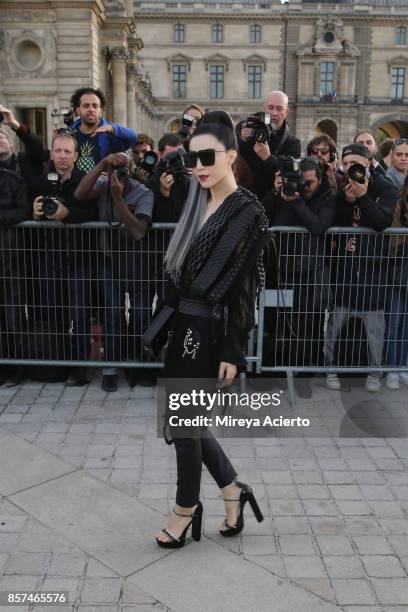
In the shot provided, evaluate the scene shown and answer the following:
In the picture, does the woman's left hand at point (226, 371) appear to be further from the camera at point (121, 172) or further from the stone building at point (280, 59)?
the stone building at point (280, 59)

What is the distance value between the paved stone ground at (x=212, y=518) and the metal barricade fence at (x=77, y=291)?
66 cm

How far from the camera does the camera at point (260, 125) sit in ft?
18.7

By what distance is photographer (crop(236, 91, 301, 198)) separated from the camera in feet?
19.0

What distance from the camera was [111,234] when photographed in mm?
5707

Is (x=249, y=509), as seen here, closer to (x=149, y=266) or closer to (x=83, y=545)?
(x=83, y=545)

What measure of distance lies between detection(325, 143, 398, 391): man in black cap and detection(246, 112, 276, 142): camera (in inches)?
30.9

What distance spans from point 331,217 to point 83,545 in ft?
12.1

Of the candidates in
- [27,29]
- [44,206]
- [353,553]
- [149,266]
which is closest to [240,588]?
[353,553]

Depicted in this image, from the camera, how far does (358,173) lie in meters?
5.53

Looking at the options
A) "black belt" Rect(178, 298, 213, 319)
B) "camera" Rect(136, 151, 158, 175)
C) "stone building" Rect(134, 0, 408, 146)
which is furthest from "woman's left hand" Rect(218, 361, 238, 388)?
"stone building" Rect(134, 0, 408, 146)

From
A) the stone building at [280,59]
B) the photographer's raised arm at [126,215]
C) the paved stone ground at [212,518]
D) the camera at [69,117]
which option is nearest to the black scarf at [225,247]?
the paved stone ground at [212,518]

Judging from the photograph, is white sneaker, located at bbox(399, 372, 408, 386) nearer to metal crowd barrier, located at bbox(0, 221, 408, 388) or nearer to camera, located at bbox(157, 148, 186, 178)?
metal crowd barrier, located at bbox(0, 221, 408, 388)

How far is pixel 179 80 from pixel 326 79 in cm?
1526

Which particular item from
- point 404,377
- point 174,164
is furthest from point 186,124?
point 404,377
